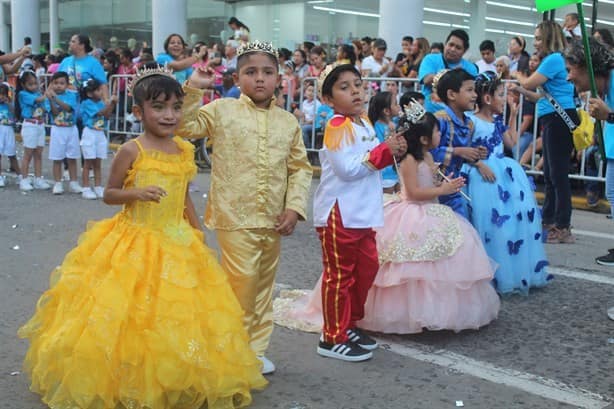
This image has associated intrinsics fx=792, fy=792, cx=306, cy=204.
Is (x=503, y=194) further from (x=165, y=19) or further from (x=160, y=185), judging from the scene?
(x=165, y=19)

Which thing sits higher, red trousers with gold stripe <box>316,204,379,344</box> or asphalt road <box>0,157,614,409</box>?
red trousers with gold stripe <box>316,204,379,344</box>

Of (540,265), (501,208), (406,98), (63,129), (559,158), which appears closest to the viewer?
(501,208)

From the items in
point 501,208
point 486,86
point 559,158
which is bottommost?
point 501,208

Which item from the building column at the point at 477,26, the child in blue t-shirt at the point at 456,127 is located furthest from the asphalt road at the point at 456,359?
the building column at the point at 477,26

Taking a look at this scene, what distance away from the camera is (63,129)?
1059 cm

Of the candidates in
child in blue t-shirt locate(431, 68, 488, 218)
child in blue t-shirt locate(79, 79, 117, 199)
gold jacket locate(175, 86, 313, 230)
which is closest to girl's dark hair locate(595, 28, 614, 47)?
child in blue t-shirt locate(431, 68, 488, 218)

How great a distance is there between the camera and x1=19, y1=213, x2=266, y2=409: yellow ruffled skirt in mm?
3381

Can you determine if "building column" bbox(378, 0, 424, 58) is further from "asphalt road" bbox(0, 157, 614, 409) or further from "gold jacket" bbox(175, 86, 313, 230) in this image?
"gold jacket" bbox(175, 86, 313, 230)

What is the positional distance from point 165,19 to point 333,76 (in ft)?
57.0

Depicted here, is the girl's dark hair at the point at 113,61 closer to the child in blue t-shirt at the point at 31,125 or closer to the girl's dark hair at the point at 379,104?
the child in blue t-shirt at the point at 31,125

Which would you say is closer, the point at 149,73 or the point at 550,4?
the point at 149,73

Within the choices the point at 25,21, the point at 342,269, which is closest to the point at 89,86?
the point at 342,269

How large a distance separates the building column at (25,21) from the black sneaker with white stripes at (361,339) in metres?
26.9

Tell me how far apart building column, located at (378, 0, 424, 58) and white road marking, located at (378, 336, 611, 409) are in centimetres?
1082
